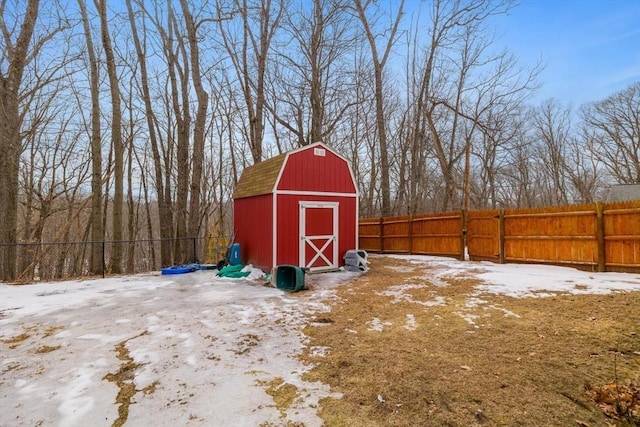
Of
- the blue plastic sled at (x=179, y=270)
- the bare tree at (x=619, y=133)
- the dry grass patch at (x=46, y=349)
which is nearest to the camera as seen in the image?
the dry grass patch at (x=46, y=349)

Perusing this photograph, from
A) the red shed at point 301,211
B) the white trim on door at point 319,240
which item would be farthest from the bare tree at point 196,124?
the white trim on door at point 319,240

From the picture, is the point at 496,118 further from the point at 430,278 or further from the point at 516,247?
the point at 430,278

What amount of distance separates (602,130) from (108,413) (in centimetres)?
3878

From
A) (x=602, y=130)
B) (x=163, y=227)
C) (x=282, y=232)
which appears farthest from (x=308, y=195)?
(x=602, y=130)

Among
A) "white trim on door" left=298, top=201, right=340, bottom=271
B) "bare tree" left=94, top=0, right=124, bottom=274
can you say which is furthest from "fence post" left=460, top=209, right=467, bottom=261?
"bare tree" left=94, top=0, right=124, bottom=274

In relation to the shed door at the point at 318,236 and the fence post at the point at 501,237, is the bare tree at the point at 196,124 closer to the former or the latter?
the shed door at the point at 318,236

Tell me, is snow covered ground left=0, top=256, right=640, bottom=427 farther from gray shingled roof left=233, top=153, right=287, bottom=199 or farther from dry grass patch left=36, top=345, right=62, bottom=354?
gray shingled roof left=233, top=153, right=287, bottom=199

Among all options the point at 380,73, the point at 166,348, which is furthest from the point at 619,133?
the point at 166,348

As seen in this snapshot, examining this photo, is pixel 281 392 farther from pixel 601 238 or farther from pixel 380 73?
pixel 380 73

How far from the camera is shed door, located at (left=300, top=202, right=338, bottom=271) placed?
8.90m

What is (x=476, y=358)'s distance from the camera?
131 inches

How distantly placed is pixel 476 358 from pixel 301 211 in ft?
19.9

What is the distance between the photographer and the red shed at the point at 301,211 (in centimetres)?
856

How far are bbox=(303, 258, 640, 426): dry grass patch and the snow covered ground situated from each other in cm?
40
